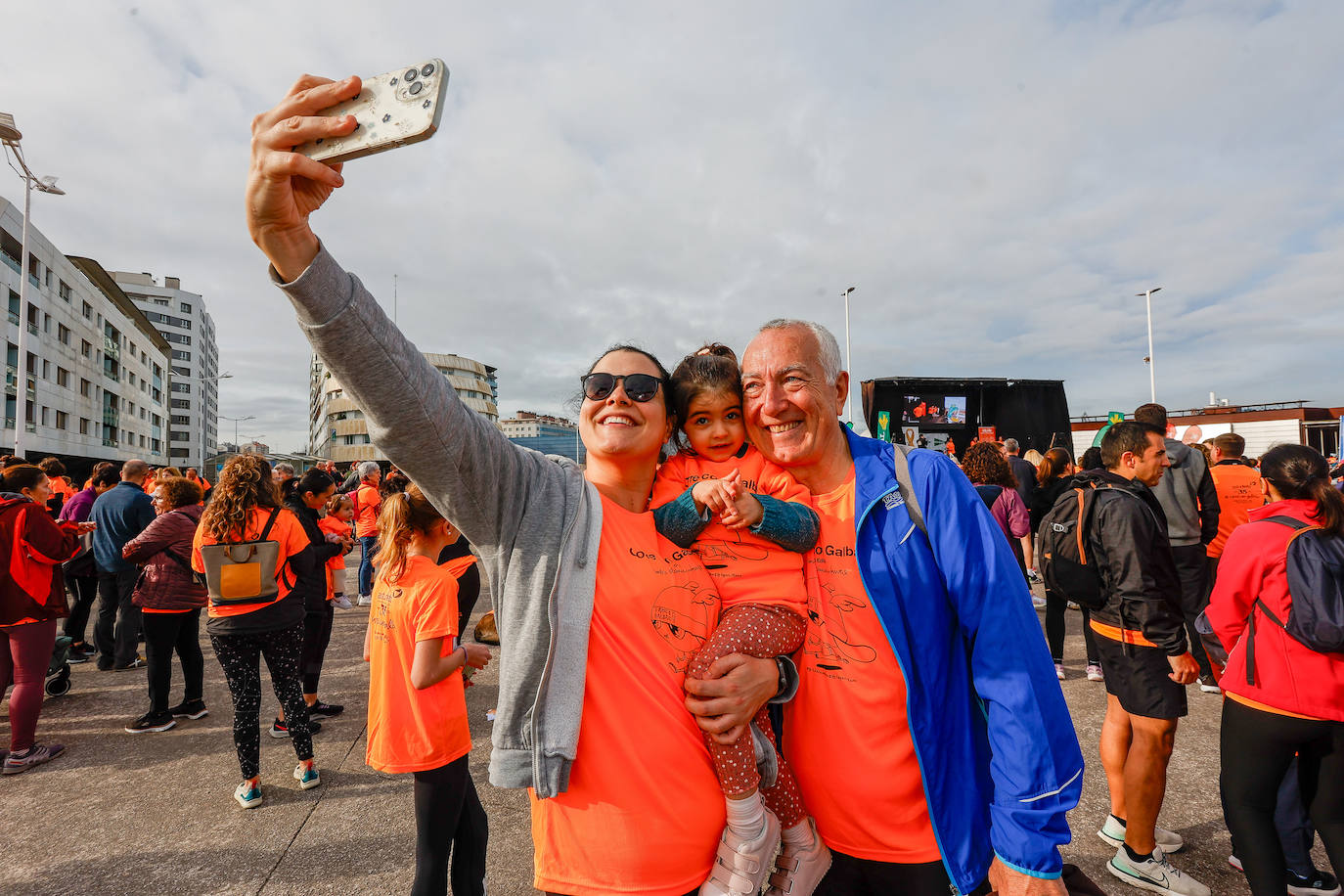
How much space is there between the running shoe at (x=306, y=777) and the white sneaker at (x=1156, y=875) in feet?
15.3

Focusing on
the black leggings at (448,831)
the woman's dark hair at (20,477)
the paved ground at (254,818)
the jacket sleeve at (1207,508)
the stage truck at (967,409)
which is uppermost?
the stage truck at (967,409)

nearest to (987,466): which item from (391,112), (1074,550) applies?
(1074,550)

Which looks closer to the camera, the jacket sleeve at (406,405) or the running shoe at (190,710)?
the jacket sleeve at (406,405)

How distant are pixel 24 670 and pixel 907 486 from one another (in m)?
6.39

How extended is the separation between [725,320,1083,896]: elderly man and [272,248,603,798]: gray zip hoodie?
27.5 inches

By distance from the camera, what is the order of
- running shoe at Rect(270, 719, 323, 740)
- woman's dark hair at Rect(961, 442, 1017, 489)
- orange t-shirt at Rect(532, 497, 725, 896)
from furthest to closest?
woman's dark hair at Rect(961, 442, 1017, 489), running shoe at Rect(270, 719, 323, 740), orange t-shirt at Rect(532, 497, 725, 896)

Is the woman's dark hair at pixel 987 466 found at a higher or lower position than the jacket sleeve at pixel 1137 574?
higher

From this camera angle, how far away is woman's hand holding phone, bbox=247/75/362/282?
1.09m

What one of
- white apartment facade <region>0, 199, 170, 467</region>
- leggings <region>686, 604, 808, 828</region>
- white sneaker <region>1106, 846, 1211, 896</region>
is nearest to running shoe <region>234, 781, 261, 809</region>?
leggings <region>686, 604, 808, 828</region>

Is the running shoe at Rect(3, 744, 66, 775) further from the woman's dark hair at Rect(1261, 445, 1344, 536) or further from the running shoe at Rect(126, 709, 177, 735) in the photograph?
the woman's dark hair at Rect(1261, 445, 1344, 536)

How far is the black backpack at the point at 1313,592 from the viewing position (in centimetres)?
242

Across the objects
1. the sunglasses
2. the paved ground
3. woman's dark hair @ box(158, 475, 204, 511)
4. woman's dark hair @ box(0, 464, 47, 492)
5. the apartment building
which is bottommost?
the paved ground

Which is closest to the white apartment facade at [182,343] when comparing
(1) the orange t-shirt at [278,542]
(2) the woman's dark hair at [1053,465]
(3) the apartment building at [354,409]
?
(3) the apartment building at [354,409]

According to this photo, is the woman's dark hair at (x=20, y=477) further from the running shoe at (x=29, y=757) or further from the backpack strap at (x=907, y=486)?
the backpack strap at (x=907, y=486)
